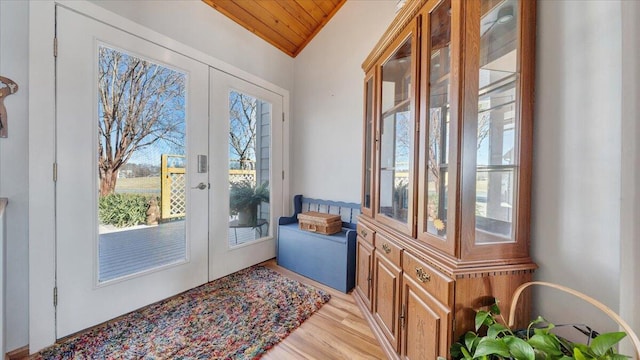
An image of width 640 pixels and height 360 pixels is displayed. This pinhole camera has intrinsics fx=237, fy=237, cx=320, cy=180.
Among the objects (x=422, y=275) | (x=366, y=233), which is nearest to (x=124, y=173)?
(x=366, y=233)

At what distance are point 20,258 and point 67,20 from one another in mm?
1423

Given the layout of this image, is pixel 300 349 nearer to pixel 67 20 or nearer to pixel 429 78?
pixel 429 78

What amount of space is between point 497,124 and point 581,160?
0.29m

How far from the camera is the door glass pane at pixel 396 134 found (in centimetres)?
135

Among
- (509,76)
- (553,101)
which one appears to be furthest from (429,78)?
(553,101)

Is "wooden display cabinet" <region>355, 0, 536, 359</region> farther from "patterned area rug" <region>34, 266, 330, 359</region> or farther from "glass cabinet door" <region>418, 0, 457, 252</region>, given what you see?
"patterned area rug" <region>34, 266, 330, 359</region>

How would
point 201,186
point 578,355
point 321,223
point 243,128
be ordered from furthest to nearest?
point 243,128, point 321,223, point 201,186, point 578,355

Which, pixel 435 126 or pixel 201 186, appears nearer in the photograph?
pixel 435 126

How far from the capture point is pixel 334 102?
8.80ft

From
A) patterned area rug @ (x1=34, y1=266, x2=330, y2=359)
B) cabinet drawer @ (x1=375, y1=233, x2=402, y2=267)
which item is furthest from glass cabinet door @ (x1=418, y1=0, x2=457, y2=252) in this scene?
patterned area rug @ (x1=34, y1=266, x2=330, y2=359)

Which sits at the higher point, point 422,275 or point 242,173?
point 242,173

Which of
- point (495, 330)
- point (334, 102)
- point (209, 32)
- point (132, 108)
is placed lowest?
A: point (495, 330)

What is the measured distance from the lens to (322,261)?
2.24 metres

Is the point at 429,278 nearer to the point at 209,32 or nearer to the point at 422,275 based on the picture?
the point at 422,275
